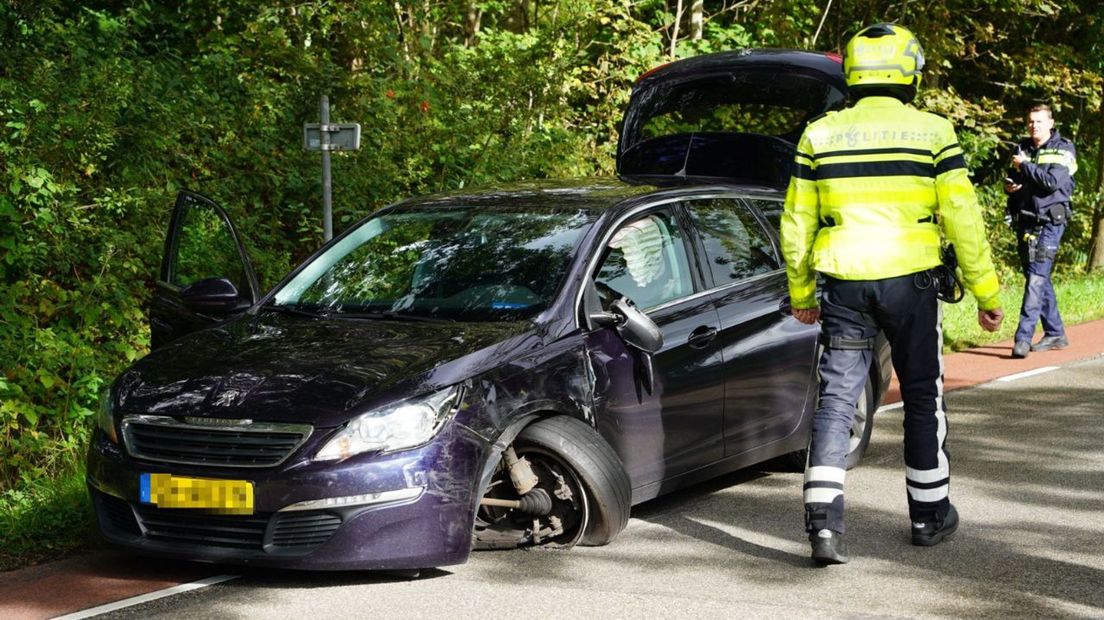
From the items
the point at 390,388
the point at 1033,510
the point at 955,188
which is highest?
the point at 955,188

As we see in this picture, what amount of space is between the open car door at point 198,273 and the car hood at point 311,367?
59 cm

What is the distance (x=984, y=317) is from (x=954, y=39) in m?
15.6

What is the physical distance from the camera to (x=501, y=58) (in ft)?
46.5

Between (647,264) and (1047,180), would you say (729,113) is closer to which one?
(647,264)

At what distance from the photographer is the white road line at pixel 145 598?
221 inches

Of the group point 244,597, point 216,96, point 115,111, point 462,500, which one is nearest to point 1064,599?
point 462,500

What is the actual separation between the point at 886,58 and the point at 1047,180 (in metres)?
6.73

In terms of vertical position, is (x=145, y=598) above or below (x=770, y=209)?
below

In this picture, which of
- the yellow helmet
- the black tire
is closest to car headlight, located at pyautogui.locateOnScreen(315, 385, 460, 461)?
the yellow helmet

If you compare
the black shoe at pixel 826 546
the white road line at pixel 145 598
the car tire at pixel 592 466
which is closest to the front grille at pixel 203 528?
the white road line at pixel 145 598

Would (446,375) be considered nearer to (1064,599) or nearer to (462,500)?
(462,500)

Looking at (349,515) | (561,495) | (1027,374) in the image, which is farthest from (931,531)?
(1027,374)

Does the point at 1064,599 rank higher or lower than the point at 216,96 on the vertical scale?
lower

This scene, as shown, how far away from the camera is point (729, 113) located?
33.1 ft
